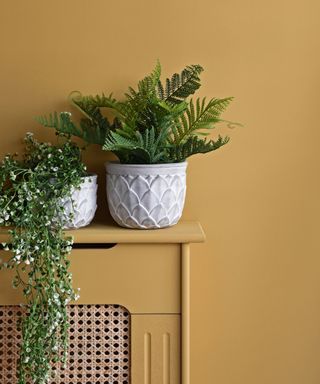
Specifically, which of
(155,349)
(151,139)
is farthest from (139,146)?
(155,349)

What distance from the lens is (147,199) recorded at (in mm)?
1607

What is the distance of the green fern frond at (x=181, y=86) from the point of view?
5.57 feet

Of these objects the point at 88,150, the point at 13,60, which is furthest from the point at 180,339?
the point at 13,60

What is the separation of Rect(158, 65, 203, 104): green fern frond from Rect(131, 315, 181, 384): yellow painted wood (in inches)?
20.6

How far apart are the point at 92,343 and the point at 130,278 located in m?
0.18

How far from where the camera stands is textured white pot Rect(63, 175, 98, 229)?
5.25 feet

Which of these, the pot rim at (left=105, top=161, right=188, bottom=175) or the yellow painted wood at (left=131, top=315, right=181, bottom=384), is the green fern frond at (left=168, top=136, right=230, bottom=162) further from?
the yellow painted wood at (left=131, top=315, right=181, bottom=384)

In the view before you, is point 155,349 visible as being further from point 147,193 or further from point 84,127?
point 84,127

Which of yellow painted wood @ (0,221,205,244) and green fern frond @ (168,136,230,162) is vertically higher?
green fern frond @ (168,136,230,162)

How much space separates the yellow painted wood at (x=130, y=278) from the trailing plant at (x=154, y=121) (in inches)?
8.9

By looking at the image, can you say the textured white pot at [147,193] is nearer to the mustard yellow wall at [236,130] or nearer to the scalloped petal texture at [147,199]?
the scalloped petal texture at [147,199]

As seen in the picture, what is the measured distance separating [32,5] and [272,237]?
33.7 inches

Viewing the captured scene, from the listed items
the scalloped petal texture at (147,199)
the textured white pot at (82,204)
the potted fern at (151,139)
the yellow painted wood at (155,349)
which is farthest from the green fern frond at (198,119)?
the yellow painted wood at (155,349)

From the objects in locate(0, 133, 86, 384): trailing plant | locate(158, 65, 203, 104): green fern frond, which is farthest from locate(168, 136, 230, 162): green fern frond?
locate(0, 133, 86, 384): trailing plant
